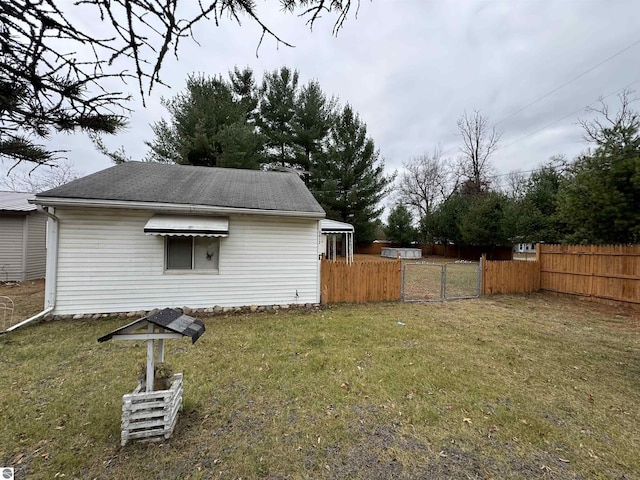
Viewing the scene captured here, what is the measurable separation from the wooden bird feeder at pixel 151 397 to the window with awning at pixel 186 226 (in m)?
3.77

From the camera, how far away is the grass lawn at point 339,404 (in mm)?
2256

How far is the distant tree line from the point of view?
7535 mm

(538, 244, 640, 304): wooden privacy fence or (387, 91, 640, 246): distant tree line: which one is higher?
(387, 91, 640, 246): distant tree line

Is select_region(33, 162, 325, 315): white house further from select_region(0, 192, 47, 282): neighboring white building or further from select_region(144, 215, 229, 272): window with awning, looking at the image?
select_region(0, 192, 47, 282): neighboring white building

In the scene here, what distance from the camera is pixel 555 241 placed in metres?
14.5

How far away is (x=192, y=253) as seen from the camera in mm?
6727

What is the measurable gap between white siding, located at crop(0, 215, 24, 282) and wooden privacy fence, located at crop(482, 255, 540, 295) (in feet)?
57.4

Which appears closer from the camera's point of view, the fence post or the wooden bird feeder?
the wooden bird feeder

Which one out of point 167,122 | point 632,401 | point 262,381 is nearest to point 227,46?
point 262,381

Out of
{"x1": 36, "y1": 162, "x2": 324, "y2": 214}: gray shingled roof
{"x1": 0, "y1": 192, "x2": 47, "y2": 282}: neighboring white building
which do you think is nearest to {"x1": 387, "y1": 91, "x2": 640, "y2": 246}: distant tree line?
{"x1": 36, "y1": 162, "x2": 324, "y2": 214}: gray shingled roof

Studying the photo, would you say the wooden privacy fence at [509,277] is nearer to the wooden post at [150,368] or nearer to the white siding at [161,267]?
the white siding at [161,267]

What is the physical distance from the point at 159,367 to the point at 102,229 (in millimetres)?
5034

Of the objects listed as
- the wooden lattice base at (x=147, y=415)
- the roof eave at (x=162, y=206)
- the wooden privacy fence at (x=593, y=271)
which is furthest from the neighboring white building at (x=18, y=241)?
the wooden privacy fence at (x=593, y=271)

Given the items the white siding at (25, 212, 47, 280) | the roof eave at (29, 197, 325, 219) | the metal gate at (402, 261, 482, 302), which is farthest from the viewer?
the white siding at (25, 212, 47, 280)
